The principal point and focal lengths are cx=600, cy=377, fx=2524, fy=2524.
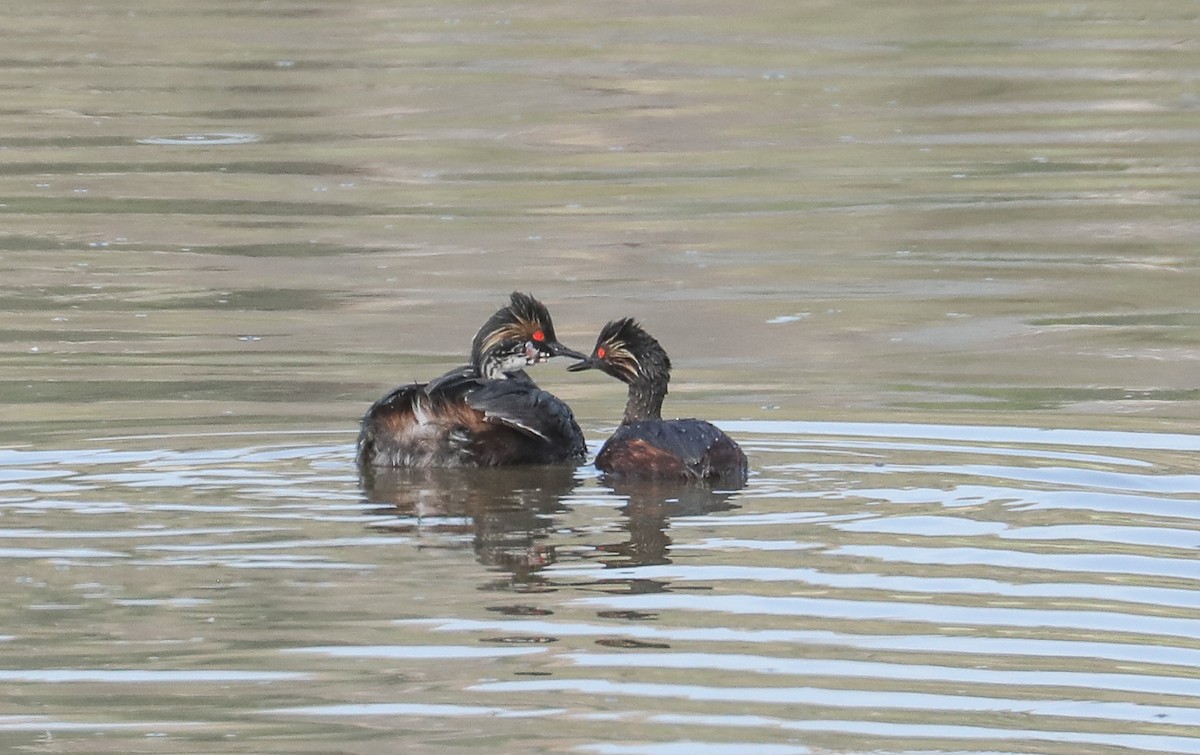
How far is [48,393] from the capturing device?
1140cm

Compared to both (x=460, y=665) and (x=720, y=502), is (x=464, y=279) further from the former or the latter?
(x=460, y=665)

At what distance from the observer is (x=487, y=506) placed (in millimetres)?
9383

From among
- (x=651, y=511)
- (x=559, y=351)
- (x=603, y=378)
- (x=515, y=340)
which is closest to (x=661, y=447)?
(x=651, y=511)

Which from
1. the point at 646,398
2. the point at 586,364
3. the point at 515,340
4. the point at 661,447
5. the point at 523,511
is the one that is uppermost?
the point at 515,340

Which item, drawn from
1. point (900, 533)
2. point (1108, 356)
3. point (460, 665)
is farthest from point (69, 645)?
point (1108, 356)

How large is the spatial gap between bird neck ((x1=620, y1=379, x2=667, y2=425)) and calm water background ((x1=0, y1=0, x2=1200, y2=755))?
0.75ft

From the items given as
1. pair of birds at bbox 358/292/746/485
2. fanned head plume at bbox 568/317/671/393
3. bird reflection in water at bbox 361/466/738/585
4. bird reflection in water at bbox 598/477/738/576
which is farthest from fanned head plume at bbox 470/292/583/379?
bird reflection in water at bbox 598/477/738/576

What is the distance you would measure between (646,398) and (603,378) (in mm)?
2033

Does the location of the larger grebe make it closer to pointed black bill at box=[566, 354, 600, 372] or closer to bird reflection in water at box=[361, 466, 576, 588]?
bird reflection in water at box=[361, 466, 576, 588]

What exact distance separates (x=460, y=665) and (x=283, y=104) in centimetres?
1516

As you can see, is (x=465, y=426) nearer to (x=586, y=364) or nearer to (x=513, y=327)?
(x=586, y=364)

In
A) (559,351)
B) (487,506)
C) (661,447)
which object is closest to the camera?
(487,506)

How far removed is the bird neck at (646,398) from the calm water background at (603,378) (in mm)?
228

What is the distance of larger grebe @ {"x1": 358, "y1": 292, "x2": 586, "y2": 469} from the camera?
1002 centimetres
